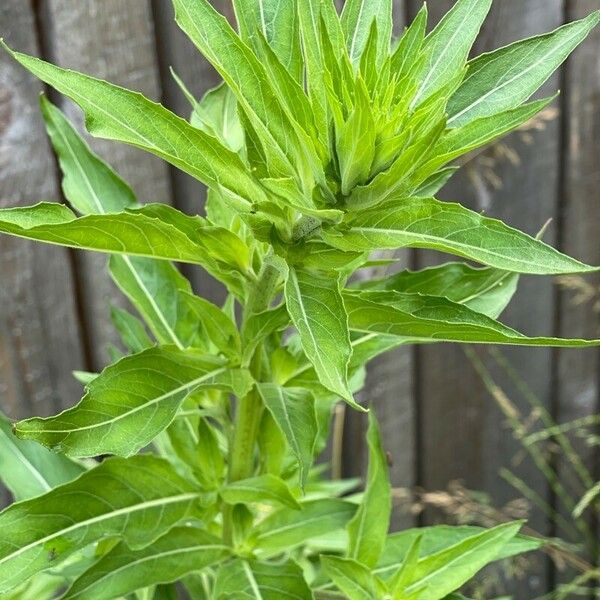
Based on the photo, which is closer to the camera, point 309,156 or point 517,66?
point 309,156

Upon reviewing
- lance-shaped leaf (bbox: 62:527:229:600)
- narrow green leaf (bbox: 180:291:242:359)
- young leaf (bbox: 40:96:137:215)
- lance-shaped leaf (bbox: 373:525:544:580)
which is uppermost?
young leaf (bbox: 40:96:137:215)

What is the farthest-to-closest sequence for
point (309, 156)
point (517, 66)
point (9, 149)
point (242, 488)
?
point (9, 149) → point (242, 488) → point (517, 66) → point (309, 156)

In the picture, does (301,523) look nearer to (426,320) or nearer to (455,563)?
(455,563)

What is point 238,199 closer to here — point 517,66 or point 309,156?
point 309,156

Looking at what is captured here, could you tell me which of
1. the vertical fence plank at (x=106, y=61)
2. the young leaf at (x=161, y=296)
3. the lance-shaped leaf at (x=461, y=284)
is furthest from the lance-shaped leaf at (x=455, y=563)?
the vertical fence plank at (x=106, y=61)

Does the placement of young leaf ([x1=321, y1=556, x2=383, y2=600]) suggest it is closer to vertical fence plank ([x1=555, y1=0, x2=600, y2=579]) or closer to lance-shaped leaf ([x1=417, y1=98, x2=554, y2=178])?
lance-shaped leaf ([x1=417, y1=98, x2=554, y2=178])

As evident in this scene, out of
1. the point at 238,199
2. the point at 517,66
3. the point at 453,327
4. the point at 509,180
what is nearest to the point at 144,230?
the point at 238,199

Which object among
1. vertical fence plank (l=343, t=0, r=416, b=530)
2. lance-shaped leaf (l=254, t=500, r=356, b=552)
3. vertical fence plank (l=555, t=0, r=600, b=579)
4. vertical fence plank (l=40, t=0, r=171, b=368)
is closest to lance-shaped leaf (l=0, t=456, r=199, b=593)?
lance-shaped leaf (l=254, t=500, r=356, b=552)
